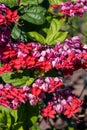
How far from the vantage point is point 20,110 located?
241 centimetres

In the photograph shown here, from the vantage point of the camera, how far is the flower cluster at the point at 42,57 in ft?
6.75

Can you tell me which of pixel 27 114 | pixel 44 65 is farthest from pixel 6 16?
pixel 27 114

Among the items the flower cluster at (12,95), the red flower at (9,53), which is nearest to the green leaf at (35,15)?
the red flower at (9,53)

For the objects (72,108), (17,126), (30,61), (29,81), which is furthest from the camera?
(17,126)

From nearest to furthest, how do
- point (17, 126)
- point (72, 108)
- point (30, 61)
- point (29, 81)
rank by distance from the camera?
point (30, 61)
point (29, 81)
point (72, 108)
point (17, 126)

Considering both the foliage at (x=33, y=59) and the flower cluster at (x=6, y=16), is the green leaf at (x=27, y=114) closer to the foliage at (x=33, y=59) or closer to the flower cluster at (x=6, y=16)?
the foliage at (x=33, y=59)

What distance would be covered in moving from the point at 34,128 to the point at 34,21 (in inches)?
26.0

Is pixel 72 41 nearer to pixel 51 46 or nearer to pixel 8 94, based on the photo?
pixel 51 46

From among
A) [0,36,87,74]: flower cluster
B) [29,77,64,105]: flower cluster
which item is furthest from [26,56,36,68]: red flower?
[29,77,64,105]: flower cluster

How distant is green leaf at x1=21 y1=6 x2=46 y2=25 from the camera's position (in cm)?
230

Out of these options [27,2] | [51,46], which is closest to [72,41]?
[51,46]

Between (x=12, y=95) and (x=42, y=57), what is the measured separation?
0.23 metres

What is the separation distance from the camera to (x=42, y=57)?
6.88ft

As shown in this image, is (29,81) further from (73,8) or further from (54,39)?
(73,8)
